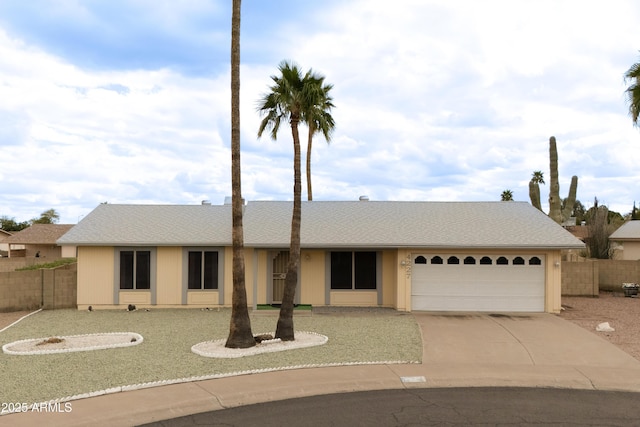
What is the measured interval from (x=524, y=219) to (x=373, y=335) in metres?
10.3

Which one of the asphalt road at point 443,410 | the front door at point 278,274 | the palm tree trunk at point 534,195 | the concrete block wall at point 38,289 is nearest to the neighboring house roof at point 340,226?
the front door at point 278,274

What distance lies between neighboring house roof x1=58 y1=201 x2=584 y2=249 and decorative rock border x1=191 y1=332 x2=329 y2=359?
5.66 meters

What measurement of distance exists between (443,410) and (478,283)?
38.4 feet

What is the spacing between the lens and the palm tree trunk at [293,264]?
1485 centimetres

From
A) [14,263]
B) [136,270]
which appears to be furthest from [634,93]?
[14,263]

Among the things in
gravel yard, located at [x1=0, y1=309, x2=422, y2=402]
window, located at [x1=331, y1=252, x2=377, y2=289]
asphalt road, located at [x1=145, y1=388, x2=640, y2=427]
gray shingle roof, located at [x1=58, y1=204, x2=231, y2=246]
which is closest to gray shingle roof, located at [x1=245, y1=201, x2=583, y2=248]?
window, located at [x1=331, y1=252, x2=377, y2=289]

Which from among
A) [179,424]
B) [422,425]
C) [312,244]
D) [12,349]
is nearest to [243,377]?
[179,424]

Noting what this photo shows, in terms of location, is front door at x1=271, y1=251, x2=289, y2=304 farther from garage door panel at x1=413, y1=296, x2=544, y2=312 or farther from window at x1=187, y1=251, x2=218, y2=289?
garage door panel at x1=413, y1=296, x2=544, y2=312

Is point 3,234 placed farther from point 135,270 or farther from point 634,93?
point 634,93

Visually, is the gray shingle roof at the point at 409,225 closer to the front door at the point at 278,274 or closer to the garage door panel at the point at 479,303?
the front door at the point at 278,274

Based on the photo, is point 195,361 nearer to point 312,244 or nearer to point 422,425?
point 422,425

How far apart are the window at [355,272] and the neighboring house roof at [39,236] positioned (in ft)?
105

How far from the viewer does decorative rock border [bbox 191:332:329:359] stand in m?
13.2

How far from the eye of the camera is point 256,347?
14.0 m
